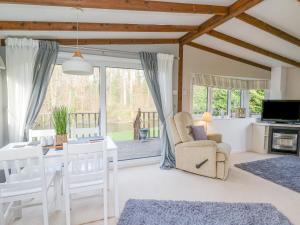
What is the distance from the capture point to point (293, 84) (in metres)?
5.48

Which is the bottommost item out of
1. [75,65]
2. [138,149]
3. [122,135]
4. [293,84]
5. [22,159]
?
[138,149]

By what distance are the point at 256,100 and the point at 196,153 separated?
326cm

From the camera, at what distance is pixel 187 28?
371 cm

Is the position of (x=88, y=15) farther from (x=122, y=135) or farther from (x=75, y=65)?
(x=122, y=135)

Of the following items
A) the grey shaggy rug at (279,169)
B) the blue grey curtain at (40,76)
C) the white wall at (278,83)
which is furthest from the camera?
the white wall at (278,83)

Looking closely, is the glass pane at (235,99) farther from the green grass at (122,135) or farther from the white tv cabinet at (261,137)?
the green grass at (122,135)

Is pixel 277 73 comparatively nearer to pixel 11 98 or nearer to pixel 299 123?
pixel 299 123

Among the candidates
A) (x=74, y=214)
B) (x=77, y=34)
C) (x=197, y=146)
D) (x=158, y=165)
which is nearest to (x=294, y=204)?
(x=197, y=146)

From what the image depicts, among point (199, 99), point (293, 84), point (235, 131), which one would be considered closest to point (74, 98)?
point (199, 99)

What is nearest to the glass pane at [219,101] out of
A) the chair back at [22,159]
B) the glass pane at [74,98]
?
the glass pane at [74,98]

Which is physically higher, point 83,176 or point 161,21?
point 161,21

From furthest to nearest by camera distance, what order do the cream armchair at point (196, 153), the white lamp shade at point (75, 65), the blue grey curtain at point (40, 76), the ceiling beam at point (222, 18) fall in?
the cream armchair at point (196, 153), the blue grey curtain at point (40, 76), the ceiling beam at point (222, 18), the white lamp shade at point (75, 65)

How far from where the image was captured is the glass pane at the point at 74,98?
3.51 m

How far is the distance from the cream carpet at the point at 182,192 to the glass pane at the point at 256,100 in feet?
8.45
